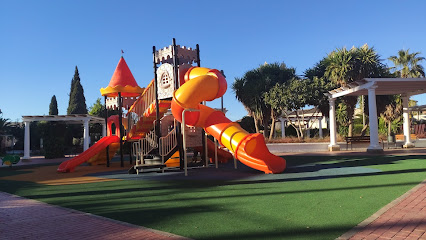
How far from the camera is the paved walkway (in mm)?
4605

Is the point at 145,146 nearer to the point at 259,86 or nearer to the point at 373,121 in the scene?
the point at 373,121

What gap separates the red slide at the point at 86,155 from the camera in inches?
594

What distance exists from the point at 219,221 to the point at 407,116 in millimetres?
20082

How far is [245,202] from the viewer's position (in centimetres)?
639

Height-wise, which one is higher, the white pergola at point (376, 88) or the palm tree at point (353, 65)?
the palm tree at point (353, 65)

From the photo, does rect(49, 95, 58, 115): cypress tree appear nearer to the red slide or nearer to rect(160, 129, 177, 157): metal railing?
the red slide

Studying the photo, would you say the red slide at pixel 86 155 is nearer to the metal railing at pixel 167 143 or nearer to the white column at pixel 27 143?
the metal railing at pixel 167 143

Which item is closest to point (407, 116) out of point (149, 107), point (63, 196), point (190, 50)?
point (190, 50)

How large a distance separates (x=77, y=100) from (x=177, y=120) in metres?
42.4

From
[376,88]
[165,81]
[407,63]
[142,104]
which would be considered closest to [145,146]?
[142,104]

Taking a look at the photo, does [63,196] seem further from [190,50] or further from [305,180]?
[190,50]

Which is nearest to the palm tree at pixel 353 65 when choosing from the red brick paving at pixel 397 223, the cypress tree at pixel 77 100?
the red brick paving at pixel 397 223

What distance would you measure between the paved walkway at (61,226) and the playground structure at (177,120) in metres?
5.49

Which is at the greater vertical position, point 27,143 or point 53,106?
point 53,106
